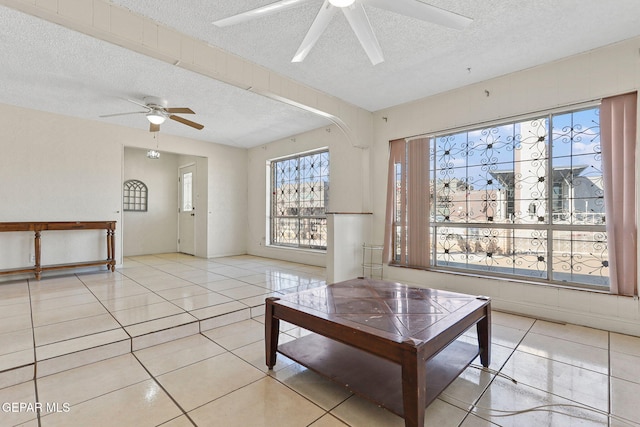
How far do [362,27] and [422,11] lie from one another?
405mm

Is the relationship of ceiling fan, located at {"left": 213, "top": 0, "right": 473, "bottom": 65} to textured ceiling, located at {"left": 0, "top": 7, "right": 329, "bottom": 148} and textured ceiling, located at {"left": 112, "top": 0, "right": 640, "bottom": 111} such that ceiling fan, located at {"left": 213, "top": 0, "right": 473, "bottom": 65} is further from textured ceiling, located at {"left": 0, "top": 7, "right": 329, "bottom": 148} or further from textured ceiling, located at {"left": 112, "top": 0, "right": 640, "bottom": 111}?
textured ceiling, located at {"left": 0, "top": 7, "right": 329, "bottom": 148}

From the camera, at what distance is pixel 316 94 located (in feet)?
13.2

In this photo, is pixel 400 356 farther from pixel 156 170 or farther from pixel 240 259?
pixel 156 170

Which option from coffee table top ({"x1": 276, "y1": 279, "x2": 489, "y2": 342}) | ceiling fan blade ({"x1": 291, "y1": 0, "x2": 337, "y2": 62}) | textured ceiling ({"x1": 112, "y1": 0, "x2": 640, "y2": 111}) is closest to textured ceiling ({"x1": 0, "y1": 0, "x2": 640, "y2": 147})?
textured ceiling ({"x1": 112, "y1": 0, "x2": 640, "y2": 111})

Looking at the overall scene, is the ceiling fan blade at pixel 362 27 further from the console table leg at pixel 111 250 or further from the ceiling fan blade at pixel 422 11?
the console table leg at pixel 111 250

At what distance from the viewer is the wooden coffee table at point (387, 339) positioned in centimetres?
145

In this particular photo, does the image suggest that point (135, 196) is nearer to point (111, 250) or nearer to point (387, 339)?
point (111, 250)

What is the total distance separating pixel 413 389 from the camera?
1396 millimetres

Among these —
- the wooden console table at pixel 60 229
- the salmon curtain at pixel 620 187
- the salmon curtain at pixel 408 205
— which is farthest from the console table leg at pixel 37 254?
the salmon curtain at pixel 620 187

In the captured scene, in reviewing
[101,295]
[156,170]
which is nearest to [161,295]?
[101,295]

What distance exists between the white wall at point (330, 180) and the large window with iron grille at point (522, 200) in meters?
0.85

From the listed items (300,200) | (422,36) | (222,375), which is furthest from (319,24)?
(300,200)

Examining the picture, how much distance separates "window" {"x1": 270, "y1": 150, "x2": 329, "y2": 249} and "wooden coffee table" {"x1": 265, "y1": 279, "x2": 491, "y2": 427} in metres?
3.42

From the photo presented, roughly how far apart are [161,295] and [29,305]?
1279 mm
